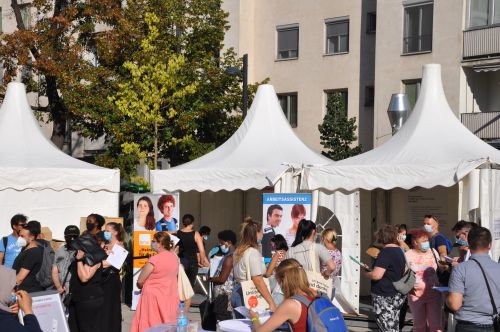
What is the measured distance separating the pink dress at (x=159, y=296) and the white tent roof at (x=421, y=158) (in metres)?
5.61

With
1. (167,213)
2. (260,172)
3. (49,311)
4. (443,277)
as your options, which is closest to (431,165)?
(443,277)

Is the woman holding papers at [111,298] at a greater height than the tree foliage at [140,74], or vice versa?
the tree foliage at [140,74]

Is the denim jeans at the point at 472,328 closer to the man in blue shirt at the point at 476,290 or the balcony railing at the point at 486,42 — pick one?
the man in blue shirt at the point at 476,290

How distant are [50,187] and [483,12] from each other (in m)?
17.9

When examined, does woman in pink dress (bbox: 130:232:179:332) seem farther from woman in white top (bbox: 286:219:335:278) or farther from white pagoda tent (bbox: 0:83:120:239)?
white pagoda tent (bbox: 0:83:120:239)

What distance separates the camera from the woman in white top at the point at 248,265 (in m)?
9.77

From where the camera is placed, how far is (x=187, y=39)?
28.2 metres

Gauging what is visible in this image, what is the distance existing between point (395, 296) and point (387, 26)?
22.1m

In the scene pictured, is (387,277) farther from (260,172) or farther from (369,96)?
(369,96)

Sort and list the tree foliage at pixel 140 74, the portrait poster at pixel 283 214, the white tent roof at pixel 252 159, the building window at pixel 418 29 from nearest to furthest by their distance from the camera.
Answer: the portrait poster at pixel 283 214 → the white tent roof at pixel 252 159 → the tree foliage at pixel 140 74 → the building window at pixel 418 29

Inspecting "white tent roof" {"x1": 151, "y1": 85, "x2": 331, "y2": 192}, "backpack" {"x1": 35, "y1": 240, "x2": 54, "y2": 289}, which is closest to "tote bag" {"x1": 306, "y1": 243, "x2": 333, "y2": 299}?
"backpack" {"x1": 35, "y1": 240, "x2": 54, "y2": 289}

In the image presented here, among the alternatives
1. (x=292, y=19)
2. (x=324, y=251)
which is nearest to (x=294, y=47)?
(x=292, y=19)

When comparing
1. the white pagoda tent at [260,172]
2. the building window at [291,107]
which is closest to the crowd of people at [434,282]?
the white pagoda tent at [260,172]

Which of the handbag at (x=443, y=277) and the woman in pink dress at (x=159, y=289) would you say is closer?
the woman in pink dress at (x=159, y=289)
